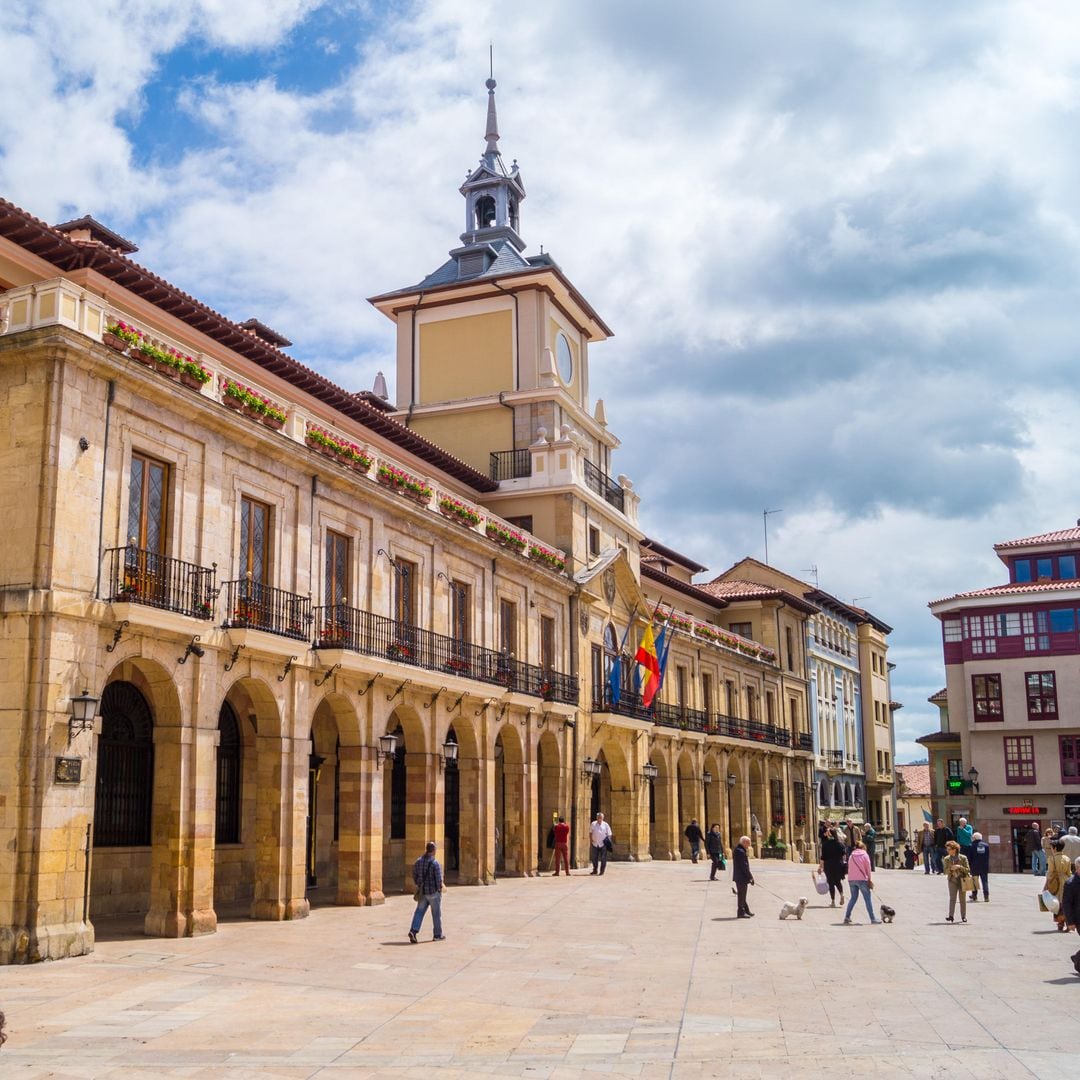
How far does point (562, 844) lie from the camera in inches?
1223

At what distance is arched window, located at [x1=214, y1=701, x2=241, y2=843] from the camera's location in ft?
75.7

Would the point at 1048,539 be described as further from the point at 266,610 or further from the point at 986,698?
the point at 266,610

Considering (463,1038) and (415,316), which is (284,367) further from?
(463,1038)

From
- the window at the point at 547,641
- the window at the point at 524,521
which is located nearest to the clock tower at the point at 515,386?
the window at the point at 524,521

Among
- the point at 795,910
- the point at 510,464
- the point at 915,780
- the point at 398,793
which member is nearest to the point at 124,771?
the point at 398,793

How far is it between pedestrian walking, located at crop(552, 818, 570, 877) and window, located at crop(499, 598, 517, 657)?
445cm

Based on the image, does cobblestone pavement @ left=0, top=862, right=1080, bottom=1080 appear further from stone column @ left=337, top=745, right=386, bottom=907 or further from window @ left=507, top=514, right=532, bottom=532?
window @ left=507, top=514, right=532, bottom=532

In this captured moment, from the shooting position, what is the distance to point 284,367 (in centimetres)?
2638

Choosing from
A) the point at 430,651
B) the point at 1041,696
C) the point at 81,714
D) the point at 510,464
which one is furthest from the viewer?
the point at 1041,696

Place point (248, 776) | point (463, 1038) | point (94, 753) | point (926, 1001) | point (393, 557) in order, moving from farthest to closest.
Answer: point (393, 557)
point (248, 776)
point (94, 753)
point (926, 1001)
point (463, 1038)

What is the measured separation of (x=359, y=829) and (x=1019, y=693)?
38.6 m

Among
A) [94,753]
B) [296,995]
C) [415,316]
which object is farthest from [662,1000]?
[415,316]

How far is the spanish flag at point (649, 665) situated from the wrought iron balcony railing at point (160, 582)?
18913mm

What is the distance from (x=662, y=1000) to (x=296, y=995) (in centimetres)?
393
